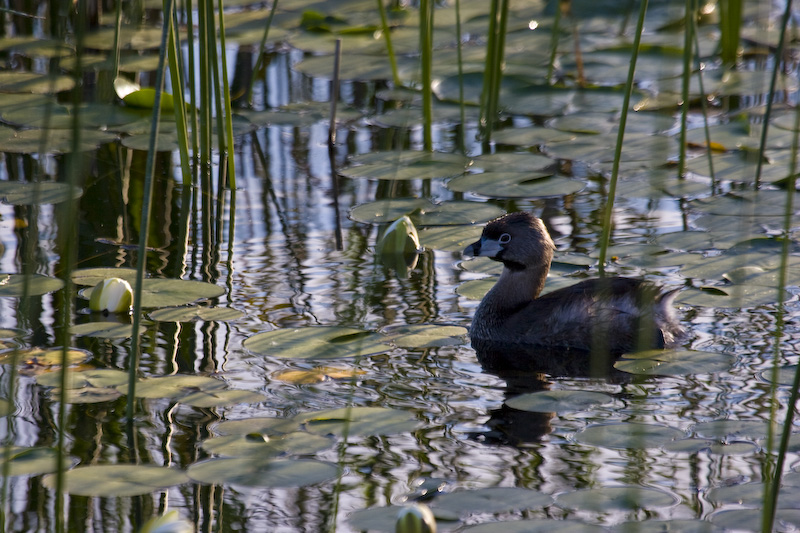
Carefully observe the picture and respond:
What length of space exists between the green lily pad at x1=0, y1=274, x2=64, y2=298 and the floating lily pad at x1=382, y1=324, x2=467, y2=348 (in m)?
1.49

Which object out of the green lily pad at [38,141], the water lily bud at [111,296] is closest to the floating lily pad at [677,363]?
the water lily bud at [111,296]

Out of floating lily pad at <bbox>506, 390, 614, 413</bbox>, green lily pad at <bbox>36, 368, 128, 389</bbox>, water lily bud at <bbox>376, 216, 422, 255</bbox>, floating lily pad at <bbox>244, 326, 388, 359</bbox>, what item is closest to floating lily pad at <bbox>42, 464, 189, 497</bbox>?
green lily pad at <bbox>36, 368, 128, 389</bbox>

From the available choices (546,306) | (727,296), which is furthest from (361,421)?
(727,296)

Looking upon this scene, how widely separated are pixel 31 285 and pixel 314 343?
1344 millimetres

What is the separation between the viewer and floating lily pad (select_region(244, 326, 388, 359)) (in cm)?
430

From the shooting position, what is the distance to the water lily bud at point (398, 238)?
532 cm

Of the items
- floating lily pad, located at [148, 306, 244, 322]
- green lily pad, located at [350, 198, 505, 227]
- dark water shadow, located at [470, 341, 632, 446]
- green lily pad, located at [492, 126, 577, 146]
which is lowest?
dark water shadow, located at [470, 341, 632, 446]

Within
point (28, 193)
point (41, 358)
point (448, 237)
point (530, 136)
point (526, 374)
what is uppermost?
point (530, 136)

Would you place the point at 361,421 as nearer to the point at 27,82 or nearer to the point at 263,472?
the point at 263,472

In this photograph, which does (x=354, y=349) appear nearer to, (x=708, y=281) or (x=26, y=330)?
(x=26, y=330)

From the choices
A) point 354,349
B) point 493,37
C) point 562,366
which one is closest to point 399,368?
point 354,349

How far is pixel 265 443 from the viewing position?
3.52 meters

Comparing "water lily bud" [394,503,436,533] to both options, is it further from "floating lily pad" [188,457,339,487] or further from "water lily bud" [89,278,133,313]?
"water lily bud" [89,278,133,313]

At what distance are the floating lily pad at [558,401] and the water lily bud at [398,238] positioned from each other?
4.86ft
